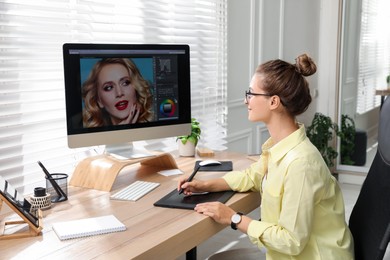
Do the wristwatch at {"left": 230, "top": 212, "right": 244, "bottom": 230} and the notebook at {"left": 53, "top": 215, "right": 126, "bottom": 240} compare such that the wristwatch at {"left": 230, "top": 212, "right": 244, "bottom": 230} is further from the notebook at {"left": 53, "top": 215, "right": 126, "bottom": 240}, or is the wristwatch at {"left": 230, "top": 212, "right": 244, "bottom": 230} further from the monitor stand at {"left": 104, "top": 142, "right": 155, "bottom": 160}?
the monitor stand at {"left": 104, "top": 142, "right": 155, "bottom": 160}

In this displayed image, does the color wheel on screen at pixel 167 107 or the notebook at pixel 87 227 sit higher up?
the color wheel on screen at pixel 167 107

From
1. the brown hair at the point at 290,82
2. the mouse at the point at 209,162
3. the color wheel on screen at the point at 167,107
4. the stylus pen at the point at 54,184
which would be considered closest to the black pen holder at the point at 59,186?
the stylus pen at the point at 54,184

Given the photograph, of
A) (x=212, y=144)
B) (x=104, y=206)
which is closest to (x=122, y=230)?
(x=104, y=206)

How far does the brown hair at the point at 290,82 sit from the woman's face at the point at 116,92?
66cm

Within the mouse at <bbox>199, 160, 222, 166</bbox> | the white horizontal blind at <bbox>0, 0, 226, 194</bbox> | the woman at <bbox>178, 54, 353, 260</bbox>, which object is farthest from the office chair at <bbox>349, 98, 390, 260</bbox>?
the white horizontal blind at <bbox>0, 0, 226, 194</bbox>

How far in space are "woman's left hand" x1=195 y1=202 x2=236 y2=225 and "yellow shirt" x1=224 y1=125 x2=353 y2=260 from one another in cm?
10

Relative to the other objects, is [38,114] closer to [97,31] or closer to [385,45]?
[97,31]

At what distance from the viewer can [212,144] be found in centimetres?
334

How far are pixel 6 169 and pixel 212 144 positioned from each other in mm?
1626

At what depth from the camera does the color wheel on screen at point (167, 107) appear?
7.10 ft

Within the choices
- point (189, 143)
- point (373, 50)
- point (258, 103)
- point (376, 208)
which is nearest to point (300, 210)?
point (376, 208)

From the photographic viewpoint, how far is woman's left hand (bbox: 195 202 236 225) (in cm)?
155

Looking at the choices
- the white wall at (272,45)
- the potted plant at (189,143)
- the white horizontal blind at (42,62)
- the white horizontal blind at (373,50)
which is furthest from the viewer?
the white horizontal blind at (373,50)

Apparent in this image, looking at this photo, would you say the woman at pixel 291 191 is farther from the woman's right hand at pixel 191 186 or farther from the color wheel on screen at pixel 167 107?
the color wheel on screen at pixel 167 107
